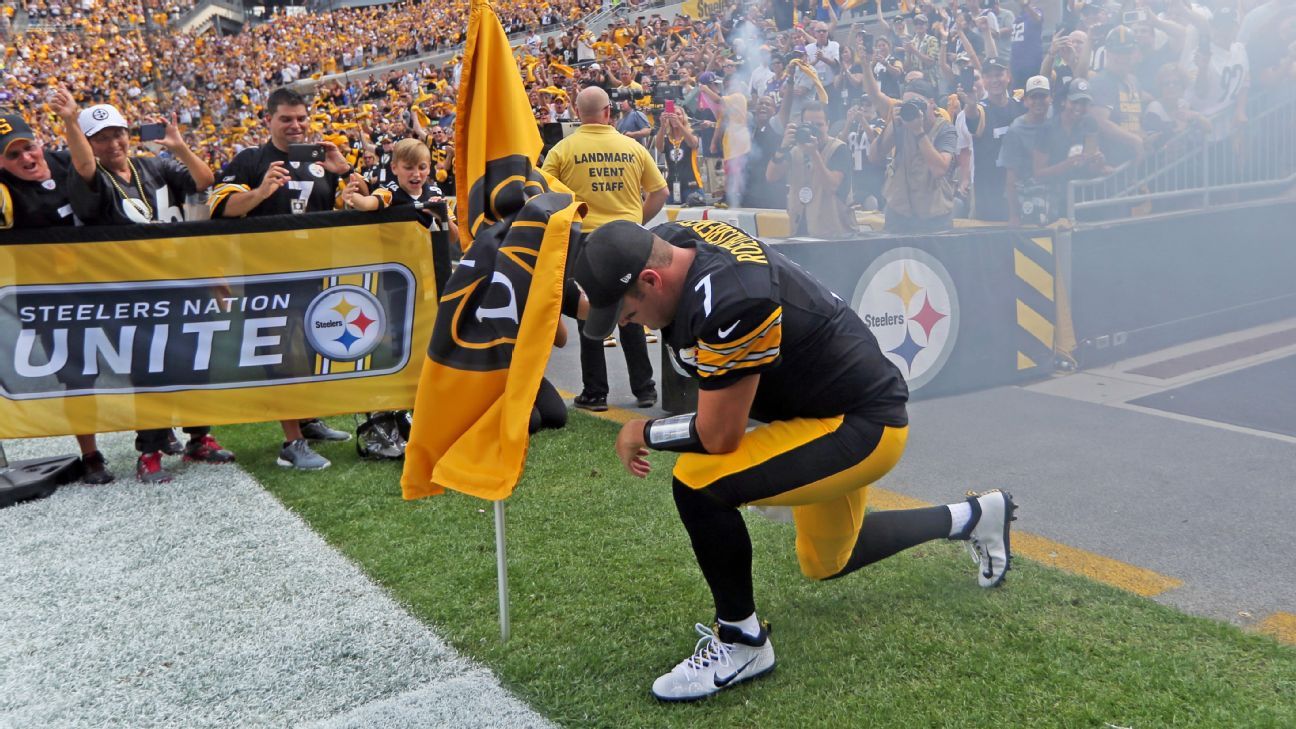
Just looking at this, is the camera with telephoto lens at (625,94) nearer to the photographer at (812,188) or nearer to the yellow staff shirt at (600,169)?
the photographer at (812,188)

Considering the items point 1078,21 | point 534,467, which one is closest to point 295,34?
point 1078,21

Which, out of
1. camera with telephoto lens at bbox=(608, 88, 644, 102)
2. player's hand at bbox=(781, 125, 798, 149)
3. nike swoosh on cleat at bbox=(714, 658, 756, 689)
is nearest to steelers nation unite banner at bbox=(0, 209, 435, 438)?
nike swoosh on cleat at bbox=(714, 658, 756, 689)

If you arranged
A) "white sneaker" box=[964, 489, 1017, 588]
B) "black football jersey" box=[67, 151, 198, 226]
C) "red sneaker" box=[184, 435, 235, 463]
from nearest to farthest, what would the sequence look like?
"white sneaker" box=[964, 489, 1017, 588], "black football jersey" box=[67, 151, 198, 226], "red sneaker" box=[184, 435, 235, 463]

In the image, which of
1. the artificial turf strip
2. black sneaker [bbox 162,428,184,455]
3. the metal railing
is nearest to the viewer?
the artificial turf strip

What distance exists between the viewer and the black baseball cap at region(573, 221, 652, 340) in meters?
2.58

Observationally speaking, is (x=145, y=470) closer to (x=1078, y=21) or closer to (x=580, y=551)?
(x=580, y=551)

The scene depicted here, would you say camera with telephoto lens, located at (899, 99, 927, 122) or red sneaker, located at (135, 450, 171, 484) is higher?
camera with telephoto lens, located at (899, 99, 927, 122)

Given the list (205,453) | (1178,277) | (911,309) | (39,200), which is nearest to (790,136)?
(911,309)

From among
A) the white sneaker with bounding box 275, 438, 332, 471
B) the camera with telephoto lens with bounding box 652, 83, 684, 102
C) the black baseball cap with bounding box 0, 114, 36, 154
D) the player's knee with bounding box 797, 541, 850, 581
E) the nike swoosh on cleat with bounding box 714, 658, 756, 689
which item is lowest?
the nike swoosh on cleat with bounding box 714, 658, 756, 689

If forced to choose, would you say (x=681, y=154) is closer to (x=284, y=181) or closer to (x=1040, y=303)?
(x=1040, y=303)

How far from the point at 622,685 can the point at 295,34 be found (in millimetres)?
46578

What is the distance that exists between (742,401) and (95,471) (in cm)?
445

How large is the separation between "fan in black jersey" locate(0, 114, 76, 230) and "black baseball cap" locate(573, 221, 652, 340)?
4.17m

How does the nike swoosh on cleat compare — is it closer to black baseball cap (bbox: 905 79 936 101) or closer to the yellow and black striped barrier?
the yellow and black striped barrier
